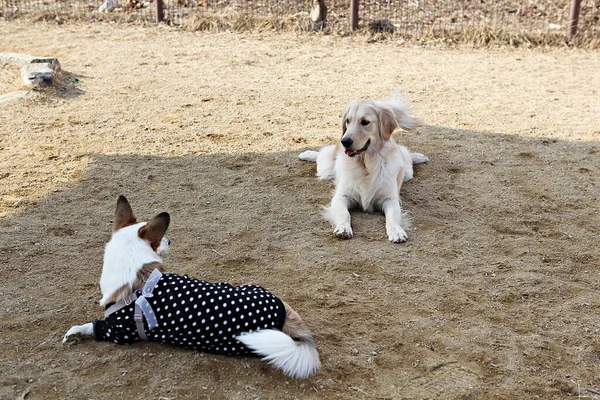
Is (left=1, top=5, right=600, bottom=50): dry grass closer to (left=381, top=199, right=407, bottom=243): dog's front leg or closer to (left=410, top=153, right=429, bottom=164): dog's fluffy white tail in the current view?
(left=410, top=153, right=429, bottom=164): dog's fluffy white tail

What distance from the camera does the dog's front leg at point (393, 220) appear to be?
4.71m

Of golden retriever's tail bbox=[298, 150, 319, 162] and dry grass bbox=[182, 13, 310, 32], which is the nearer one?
golden retriever's tail bbox=[298, 150, 319, 162]

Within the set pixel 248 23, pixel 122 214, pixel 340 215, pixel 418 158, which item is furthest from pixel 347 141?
pixel 248 23

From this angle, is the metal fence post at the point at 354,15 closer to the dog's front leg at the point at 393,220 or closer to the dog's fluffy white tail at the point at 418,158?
the dog's fluffy white tail at the point at 418,158

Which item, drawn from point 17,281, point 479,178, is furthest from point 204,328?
point 479,178

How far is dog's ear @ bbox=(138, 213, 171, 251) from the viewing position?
3.25m

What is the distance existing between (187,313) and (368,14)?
9013 mm

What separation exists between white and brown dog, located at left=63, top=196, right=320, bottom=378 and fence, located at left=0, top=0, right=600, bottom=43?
8087 millimetres

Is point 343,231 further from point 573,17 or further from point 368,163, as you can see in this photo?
point 573,17

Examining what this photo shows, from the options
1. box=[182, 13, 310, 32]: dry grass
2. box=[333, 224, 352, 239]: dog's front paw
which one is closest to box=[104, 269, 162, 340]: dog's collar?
box=[333, 224, 352, 239]: dog's front paw

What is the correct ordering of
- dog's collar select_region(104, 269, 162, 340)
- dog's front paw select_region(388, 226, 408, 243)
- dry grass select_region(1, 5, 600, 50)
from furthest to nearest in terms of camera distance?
dry grass select_region(1, 5, 600, 50)
dog's front paw select_region(388, 226, 408, 243)
dog's collar select_region(104, 269, 162, 340)

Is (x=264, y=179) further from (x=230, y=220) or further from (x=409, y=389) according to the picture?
(x=409, y=389)

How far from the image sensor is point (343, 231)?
4777mm

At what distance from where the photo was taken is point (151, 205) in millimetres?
5188
